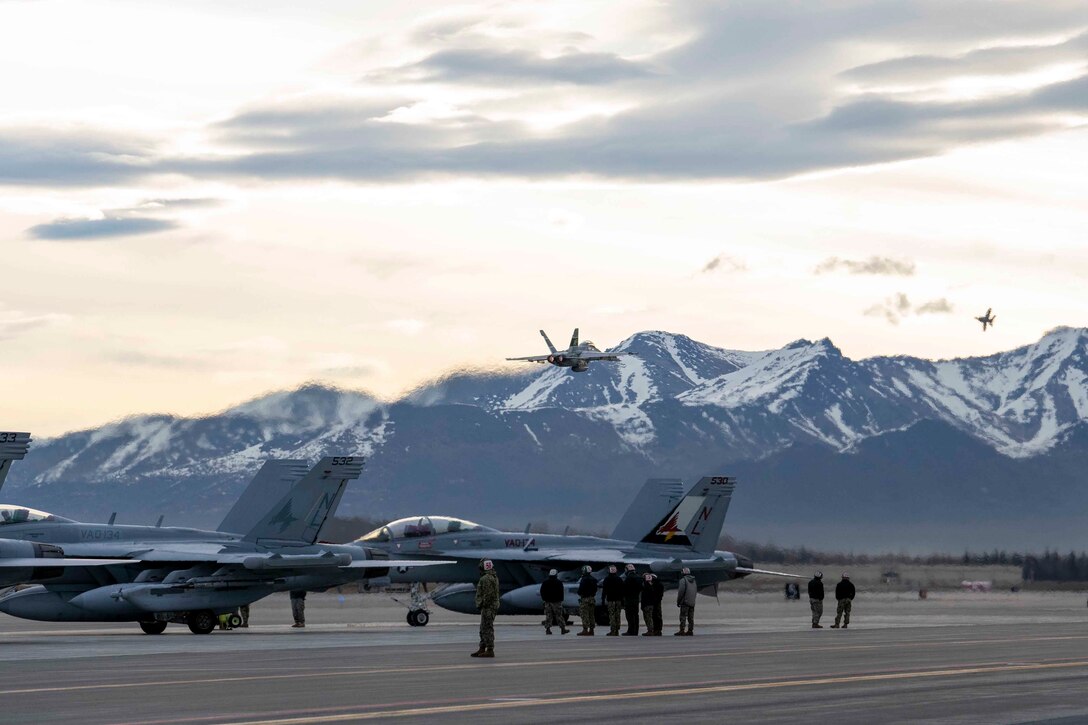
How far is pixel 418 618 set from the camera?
140 feet

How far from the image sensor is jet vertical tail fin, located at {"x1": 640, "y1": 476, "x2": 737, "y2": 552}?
155 feet

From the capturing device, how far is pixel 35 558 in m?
31.8

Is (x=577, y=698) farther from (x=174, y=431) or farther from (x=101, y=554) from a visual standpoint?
(x=174, y=431)

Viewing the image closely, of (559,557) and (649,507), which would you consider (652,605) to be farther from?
(649,507)

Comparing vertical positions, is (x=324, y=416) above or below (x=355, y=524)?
above

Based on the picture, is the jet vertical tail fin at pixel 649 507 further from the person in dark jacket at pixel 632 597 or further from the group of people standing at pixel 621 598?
the person in dark jacket at pixel 632 597

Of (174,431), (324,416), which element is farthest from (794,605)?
(174,431)

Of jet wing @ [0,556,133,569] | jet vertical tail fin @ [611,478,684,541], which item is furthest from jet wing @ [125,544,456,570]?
jet vertical tail fin @ [611,478,684,541]

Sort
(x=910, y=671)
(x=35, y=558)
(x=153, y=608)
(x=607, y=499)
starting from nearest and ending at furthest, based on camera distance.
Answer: (x=910, y=671), (x=35, y=558), (x=153, y=608), (x=607, y=499)

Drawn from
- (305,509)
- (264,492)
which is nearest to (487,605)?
(305,509)

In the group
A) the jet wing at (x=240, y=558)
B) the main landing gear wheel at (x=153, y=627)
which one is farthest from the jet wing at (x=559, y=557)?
the main landing gear wheel at (x=153, y=627)

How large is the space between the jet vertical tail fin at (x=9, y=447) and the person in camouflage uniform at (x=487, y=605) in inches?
453

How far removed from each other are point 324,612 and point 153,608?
2030 centimetres

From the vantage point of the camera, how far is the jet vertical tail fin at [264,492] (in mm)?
40281
